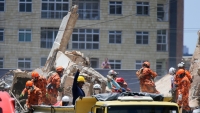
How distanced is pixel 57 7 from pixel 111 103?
144 feet

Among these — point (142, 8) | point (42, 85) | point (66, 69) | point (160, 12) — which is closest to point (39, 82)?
point (42, 85)

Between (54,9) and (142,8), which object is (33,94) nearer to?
(54,9)

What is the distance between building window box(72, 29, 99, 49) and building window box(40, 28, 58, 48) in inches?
65.9

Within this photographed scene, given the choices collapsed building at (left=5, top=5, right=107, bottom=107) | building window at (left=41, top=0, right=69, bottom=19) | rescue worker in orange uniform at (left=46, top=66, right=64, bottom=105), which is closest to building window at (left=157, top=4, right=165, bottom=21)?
building window at (left=41, top=0, right=69, bottom=19)

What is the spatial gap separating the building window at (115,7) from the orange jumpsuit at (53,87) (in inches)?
1286

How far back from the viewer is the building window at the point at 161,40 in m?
56.1

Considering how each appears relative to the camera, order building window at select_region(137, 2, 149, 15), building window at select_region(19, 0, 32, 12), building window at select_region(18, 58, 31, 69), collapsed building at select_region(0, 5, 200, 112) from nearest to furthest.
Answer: collapsed building at select_region(0, 5, 200, 112), building window at select_region(18, 58, 31, 69), building window at select_region(19, 0, 32, 12), building window at select_region(137, 2, 149, 15)

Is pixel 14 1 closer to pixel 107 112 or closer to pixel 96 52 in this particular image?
pixel 96 52

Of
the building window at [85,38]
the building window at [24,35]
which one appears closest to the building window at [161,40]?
the building window at [85,38]

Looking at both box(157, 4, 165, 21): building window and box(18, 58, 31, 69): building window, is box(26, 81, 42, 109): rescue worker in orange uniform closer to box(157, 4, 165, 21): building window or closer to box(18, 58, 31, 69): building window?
box(18, 58, 31, 69): building window

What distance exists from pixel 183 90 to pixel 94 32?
116 feet

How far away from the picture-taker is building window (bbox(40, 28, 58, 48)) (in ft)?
178

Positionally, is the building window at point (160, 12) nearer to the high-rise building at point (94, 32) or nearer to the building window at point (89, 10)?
the high-rise building at point (94, 32)

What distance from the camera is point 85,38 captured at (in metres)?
54.9
